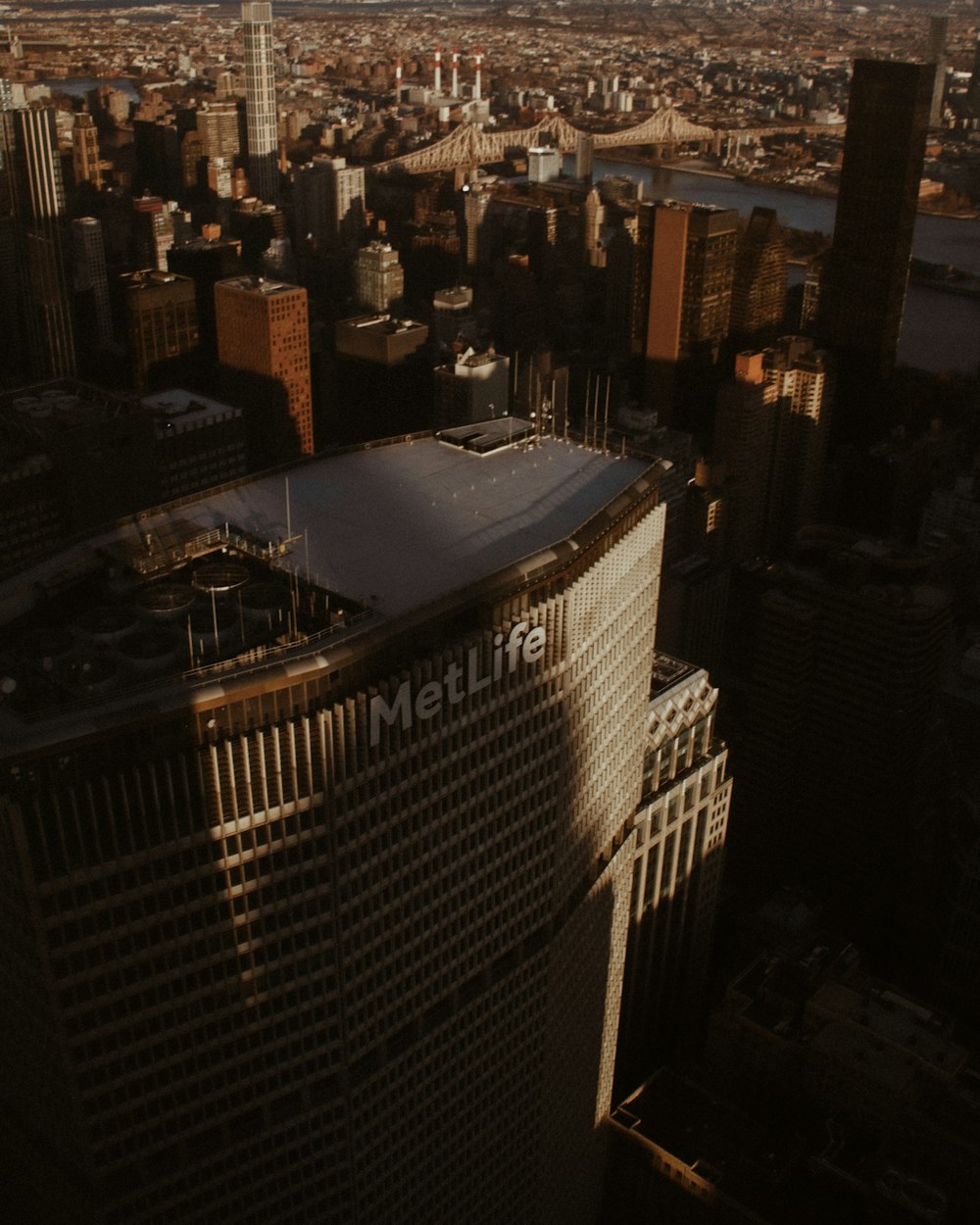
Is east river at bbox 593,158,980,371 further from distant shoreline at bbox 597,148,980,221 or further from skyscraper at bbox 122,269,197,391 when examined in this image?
skyscraper at bbox 122,269,197,391

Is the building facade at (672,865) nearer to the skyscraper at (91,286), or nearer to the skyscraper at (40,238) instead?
the skyscraper at (40,238)

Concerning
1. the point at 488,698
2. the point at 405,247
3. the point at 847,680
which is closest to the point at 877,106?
the point at 405,247

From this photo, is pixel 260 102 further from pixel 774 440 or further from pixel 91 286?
pixel 774 440

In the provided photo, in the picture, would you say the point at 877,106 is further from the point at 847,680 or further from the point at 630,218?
the point at 847,680

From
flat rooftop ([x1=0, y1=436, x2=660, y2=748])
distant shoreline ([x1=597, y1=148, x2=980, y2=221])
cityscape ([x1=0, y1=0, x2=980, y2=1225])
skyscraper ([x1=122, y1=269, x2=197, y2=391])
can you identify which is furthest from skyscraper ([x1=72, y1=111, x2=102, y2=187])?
flat rooftop ([x1=0, y1=436, x2=660, y2=748])

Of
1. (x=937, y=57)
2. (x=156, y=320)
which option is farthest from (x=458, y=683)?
(x=937, y=57)
